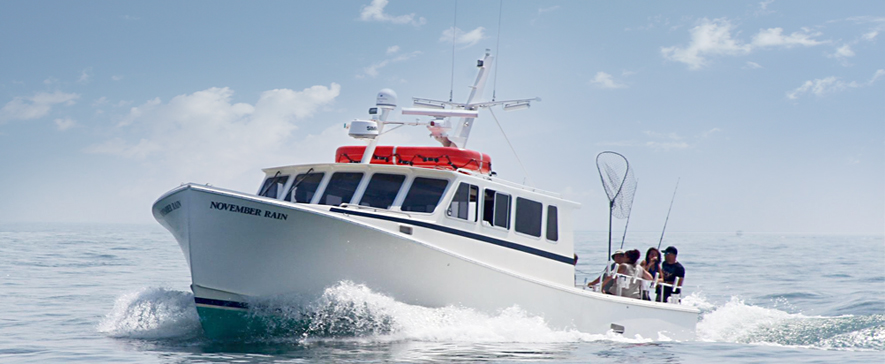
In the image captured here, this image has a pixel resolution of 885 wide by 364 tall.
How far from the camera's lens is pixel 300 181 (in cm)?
1153

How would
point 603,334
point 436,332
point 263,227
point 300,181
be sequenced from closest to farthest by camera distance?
point 263,227 < point 436,332 < point 300,181 < point 603,334

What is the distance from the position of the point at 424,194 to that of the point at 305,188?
1.78 metres

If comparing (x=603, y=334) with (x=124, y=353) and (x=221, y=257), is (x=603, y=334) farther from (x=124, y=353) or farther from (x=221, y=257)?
(x=124, y=353)

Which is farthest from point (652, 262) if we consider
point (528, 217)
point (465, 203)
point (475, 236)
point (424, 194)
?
point (424, 194)

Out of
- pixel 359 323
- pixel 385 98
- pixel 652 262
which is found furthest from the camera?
pixel 652 262

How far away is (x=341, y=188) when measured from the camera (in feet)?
36.8

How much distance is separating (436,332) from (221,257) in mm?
2898

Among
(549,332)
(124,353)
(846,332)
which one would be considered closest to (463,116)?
(549,332)

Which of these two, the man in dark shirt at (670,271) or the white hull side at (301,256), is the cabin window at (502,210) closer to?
the white hull side at (301,256)

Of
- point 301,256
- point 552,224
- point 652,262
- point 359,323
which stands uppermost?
point 552,224

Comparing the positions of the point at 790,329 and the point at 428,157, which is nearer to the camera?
the point at 428,157

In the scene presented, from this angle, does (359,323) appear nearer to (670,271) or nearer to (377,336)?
(377,336)

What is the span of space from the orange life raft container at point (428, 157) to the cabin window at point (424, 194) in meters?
0.57

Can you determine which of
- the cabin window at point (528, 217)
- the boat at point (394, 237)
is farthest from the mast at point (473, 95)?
the cabin window at point (528, 217)
